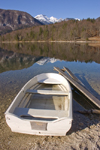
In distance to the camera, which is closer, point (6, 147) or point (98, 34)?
point (6, 147)

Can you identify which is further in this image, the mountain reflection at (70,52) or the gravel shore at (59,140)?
the mountain reflection at (70,52)

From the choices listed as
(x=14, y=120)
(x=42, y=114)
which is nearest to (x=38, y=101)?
(x=42, y=114)

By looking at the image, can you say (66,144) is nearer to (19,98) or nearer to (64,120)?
(64,120)

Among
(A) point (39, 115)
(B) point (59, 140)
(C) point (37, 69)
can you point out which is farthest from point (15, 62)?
(B) point (59, 140)

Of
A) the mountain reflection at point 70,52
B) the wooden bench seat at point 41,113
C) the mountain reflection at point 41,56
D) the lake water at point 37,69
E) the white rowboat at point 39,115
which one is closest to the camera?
the white rowboat at point 39,115

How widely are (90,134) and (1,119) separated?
4016mm

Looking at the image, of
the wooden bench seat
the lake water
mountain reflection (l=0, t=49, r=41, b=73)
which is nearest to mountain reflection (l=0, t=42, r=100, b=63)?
the lake water

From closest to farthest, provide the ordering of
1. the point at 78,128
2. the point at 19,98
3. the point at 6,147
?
the point at 6,147, the point at 78,128, the point at 19,98

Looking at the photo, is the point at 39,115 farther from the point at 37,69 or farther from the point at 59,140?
the point at 37,69

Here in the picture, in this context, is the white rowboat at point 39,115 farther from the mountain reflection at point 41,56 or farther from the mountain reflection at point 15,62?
the mountain reflection at point 41,56

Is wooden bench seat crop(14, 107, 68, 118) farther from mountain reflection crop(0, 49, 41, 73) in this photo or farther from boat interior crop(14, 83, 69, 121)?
mountain reflection crop(0, 49, 41, 73)

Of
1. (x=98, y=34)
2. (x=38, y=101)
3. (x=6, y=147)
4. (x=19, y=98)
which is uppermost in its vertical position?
(x=98, y=34)

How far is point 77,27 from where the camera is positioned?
8694 centimetres

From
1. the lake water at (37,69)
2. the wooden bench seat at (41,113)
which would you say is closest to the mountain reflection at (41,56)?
the lake water at (37,69)
